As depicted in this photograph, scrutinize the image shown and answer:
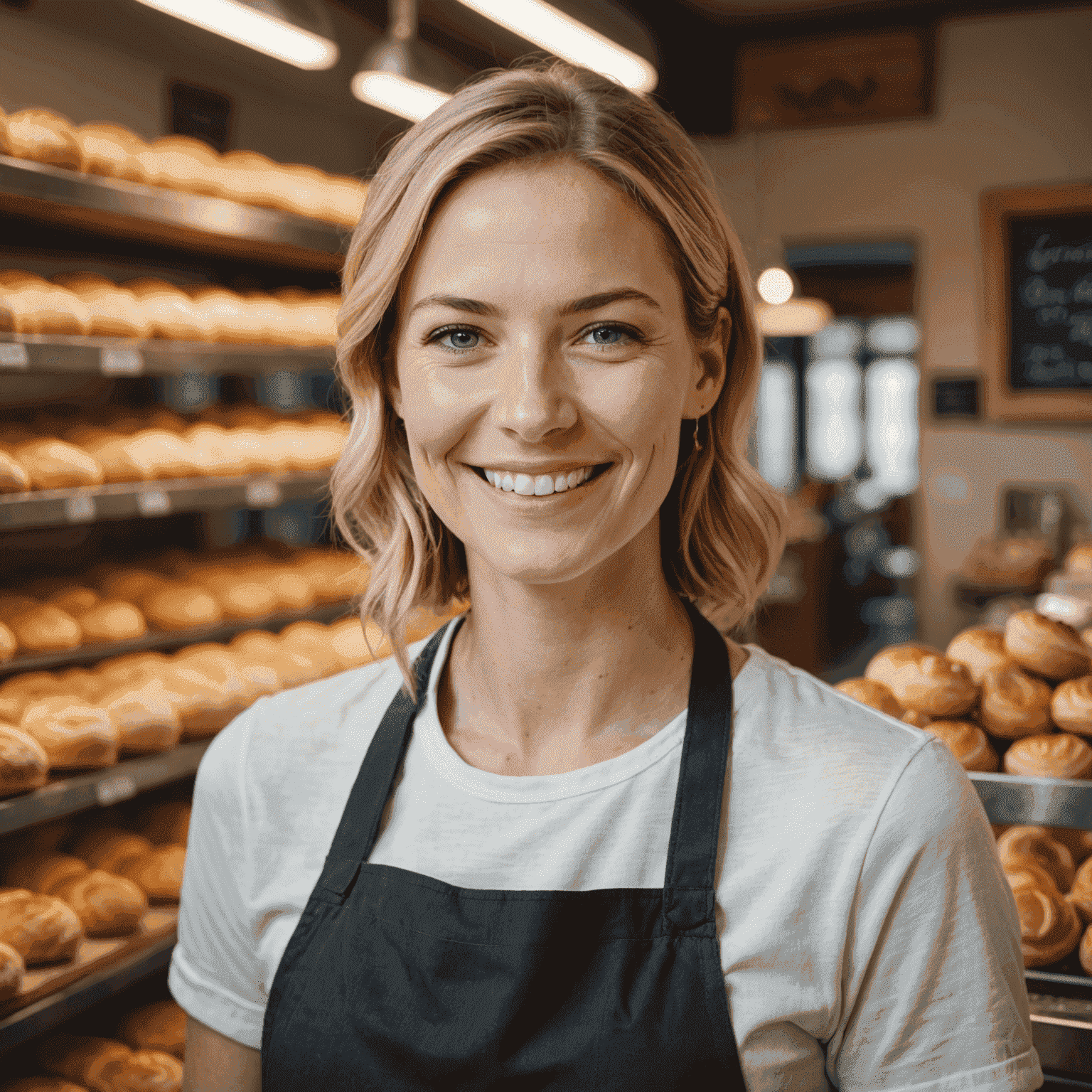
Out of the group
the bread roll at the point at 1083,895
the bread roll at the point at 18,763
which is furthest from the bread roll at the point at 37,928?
the bread roll at the point at 1083,895

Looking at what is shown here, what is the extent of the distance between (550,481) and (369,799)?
42 cm

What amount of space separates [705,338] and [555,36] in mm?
2231

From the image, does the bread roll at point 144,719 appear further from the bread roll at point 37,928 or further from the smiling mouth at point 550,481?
the smiling mouth at point 550,481

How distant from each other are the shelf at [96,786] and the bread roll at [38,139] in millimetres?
1405

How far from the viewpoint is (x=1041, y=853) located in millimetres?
1628

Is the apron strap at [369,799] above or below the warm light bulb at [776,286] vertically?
below

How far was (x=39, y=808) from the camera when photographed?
222 centimetres

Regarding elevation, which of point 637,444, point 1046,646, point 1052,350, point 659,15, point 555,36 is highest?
point 659,15

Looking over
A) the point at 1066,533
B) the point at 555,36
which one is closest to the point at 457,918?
the point at 555,36

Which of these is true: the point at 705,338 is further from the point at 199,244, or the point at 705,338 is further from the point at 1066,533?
the point at 1066,533

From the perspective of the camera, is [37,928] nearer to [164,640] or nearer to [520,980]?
[164,640]

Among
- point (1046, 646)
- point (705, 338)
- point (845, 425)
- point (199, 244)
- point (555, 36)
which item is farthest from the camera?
point (845, 425)

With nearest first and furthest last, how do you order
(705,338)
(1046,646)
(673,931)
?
(673,931), (705,338), (1046,646)

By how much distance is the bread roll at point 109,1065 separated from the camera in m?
2.23
